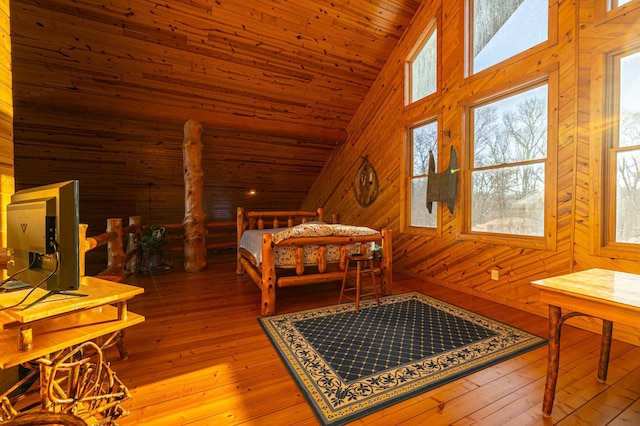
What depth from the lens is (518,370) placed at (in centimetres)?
196

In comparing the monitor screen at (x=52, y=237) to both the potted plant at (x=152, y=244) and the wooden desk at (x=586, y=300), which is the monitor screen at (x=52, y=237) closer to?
the wooden desk at (x=586, y=300)

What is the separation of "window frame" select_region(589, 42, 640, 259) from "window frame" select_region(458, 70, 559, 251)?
0.31 metres

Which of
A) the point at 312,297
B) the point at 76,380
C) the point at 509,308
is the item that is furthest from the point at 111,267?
the point at 509,308

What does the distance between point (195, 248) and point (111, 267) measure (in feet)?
5.25

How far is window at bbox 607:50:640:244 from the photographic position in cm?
237

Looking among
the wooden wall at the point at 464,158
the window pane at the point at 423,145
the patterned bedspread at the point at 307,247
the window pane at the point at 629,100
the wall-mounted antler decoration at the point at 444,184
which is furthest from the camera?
the window pane at the point at 423,145

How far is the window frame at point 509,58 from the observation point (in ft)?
9.22

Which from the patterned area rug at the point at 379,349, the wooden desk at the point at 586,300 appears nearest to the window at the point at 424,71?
the patterned area rug at the point at 379,349

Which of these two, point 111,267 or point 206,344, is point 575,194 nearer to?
point 206,344

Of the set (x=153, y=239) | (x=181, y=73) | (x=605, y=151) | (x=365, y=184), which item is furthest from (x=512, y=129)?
(x=153, y=239)

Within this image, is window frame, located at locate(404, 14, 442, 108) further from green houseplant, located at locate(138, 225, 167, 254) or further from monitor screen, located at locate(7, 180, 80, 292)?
green houseplant, located at locate(138, 225, 167, 254)

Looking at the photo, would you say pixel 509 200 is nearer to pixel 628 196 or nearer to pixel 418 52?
pixel 628 196

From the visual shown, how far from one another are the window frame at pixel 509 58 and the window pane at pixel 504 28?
47 mm

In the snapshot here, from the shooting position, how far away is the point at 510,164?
3.27m
